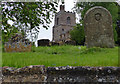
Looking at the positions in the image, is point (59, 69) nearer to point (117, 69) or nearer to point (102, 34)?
point (117, 69)

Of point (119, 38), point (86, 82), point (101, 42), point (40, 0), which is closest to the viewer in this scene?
point (86, 82)

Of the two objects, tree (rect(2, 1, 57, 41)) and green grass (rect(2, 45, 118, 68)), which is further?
tree (rect(2, 1, 57, 41))

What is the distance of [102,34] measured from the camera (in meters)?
8.70

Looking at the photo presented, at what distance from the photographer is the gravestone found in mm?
8609

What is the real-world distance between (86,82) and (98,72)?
20 cm

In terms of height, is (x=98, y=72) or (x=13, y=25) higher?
(x=13, y=25)

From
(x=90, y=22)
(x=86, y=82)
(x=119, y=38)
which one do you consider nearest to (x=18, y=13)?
(x=86, y=82)

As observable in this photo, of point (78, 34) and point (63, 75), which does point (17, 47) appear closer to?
point (63, 75)

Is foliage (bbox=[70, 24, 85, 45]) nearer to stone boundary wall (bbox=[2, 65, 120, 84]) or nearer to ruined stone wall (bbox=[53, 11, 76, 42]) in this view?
ruined stone wall (bbox=[53, 11, 76, 42])

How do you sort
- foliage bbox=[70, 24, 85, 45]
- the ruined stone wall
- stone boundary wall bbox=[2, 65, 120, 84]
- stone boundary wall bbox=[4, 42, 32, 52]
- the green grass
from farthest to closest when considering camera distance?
foliage bbox=[70, 24, 85, 45] → stone boundary wall bbox=[4, 42, 32, 52] → the ruined stone wall → the green grass → stone boundary wall bbox=[2, 65, 120, 84]

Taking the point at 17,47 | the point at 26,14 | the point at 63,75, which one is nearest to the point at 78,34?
the point at 17,47

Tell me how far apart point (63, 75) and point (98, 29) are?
7.12m

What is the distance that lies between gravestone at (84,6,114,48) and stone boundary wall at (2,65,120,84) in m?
6.58

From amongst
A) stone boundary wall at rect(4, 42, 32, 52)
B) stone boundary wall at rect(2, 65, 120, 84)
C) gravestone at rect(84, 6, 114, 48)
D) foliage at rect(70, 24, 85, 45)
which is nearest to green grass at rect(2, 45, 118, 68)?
stone boundary wall at rect(2, 65, 120, 84)
